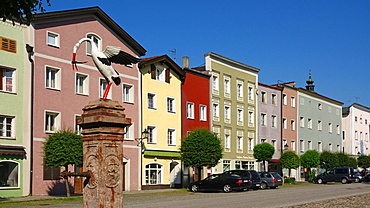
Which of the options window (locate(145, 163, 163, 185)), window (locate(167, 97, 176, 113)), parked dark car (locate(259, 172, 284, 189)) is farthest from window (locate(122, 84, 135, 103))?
parked dark car (locate(259, 172, 284, 189))

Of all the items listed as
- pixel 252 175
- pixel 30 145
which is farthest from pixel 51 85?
pixel 252 175

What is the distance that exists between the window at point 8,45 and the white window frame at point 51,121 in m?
4.37

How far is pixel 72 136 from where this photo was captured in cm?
3034

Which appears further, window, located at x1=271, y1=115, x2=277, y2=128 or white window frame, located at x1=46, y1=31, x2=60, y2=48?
window, located at x1=271, y1=115, x2=277, y2=128

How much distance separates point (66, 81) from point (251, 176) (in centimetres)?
1503

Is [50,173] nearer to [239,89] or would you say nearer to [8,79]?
[8,79]

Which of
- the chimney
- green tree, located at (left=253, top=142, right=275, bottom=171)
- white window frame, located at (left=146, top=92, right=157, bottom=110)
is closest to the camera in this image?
white window frame, located at (left=146, top=92, right=157, bottom=110)

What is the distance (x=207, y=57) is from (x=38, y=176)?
22.1 metres

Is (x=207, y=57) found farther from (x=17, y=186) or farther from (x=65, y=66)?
(x=17, y=186)

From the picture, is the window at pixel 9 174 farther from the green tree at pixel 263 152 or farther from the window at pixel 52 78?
the green tree at pixel 263 152

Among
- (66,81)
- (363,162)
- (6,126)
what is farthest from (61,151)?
(363,162)

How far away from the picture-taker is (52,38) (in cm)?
3422

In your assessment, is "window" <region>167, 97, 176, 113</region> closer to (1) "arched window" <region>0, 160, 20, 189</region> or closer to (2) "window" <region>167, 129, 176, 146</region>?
(2) "window" <region>167, 129, 176, 146</region>

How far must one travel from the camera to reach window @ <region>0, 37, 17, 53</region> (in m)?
31.0
